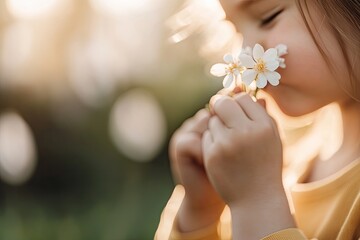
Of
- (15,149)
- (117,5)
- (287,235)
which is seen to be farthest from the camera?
(15,149)

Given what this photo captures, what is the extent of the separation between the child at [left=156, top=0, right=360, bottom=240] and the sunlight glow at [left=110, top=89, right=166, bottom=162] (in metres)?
2.21

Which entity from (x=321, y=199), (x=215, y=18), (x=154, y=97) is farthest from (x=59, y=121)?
(x=321, y=199)

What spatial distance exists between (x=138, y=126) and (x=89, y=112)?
10.6 inches

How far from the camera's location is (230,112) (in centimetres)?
112

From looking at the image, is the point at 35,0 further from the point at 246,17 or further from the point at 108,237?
the point at 246,17

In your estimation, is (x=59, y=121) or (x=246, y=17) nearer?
(x=246, y=17)

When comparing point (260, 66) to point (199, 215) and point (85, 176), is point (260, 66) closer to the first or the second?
point (199, 215)

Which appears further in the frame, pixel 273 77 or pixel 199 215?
pixel 199 215

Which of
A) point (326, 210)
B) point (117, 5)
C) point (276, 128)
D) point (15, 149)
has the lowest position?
point (15, 149)

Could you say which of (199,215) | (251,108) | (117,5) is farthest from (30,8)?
(251,108)

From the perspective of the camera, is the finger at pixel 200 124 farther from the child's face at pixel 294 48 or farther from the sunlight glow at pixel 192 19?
the sunlight glow at pixel 192 19

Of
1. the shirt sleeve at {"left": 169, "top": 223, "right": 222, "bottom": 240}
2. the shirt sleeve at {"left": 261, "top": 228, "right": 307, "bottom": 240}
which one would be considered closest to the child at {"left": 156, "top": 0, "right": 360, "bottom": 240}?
the shirt sleeve at {"left": 261, "top": 228, "right": 307, "bottom": 240}

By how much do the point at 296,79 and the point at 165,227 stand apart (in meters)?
0.33

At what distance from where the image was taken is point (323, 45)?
43.9 inches
